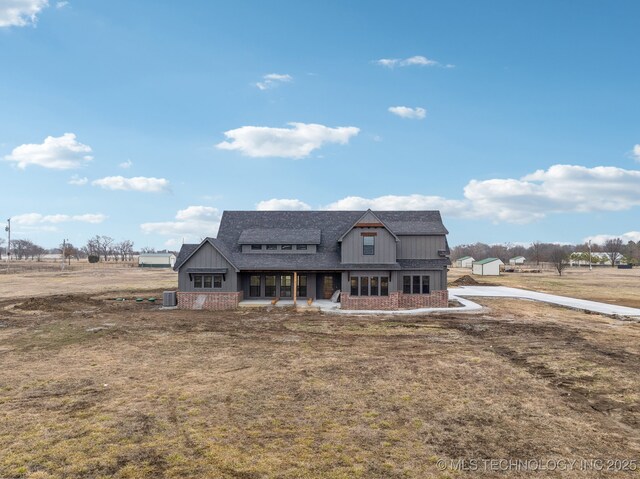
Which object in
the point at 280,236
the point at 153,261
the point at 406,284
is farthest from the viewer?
the point at 153,261

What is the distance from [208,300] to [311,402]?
20431mm

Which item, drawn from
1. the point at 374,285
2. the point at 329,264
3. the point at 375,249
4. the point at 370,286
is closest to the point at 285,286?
the point at 329,264

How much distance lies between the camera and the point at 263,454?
7879 millimetres

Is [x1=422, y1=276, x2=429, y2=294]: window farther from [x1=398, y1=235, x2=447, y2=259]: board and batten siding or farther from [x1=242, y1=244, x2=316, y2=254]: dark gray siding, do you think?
[x1=242, y1=244, x2=316, y2=254]: dark gray siding

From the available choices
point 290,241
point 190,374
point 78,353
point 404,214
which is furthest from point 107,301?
point 404,214

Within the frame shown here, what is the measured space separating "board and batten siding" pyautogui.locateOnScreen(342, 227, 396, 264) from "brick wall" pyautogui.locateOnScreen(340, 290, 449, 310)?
107 inches

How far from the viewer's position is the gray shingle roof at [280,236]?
105 ft

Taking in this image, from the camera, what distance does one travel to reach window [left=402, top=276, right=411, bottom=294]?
30.5 meters

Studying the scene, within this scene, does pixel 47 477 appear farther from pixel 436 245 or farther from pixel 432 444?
pixel 436 245

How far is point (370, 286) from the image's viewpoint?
2948cm

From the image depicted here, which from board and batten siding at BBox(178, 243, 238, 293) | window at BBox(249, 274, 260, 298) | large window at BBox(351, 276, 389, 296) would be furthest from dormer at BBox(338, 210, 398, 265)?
board and batten siding at BBox(178, 243, 238, 293)

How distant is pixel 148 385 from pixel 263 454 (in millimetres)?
5883

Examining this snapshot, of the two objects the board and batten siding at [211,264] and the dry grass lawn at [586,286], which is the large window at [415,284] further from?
the dry grass lawn at [586,286]

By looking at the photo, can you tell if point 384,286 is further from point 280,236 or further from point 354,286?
point 280,236
